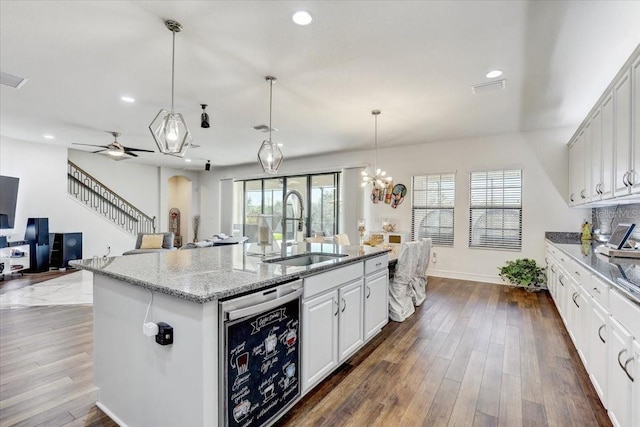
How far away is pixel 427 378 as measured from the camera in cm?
235

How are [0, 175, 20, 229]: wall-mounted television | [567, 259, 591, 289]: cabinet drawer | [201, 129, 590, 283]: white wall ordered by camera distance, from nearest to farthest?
1. [567, 259, 591, 289]: cabinet drawer
2. [201, 129, 590, 283]: white wall
3. [0, 175, 20, 229]: wall-mounted television

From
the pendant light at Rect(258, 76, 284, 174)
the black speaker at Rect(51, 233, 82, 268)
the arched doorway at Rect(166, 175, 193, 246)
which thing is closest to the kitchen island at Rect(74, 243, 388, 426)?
the pendant light at Rect(258, 76, 284, 174)

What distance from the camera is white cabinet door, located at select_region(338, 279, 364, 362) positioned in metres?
2.38

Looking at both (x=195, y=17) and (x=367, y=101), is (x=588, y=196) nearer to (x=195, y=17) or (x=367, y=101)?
(x=367, y=101)

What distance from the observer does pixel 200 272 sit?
5.97 feet

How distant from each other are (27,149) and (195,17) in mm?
6541

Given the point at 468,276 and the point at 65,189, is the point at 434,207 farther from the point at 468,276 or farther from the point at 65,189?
the point at 65,189

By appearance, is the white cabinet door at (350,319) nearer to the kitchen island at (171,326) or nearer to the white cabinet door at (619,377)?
the kitchen island at (171,326)

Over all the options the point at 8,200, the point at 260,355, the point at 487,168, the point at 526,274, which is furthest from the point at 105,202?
the point at 526,274

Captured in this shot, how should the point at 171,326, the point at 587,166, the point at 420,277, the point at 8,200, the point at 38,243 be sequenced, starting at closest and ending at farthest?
the point at 171,326, the point at 587,166, the point at 420,277, the point at 8,200, the point at 38,243

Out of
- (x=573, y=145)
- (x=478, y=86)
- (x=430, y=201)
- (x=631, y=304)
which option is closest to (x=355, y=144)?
(x=430, y=201)

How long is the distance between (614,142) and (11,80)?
6.06 m

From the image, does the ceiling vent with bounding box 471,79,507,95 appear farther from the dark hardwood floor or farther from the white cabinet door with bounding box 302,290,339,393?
the white cabinet door with bounding box 302,290,339,393

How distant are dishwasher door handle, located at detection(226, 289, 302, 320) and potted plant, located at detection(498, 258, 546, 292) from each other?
4.59 meters
